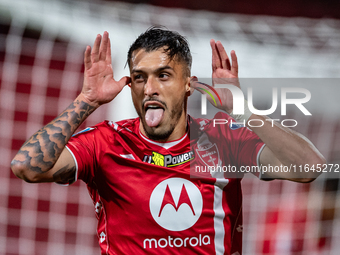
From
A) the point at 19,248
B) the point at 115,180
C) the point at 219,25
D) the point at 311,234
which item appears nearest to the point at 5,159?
the point at 19,248

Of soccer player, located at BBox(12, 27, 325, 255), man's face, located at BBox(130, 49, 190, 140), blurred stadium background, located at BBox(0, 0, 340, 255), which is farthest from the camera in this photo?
blurred stadium background, located at BBox(0, 0, 340, 255)

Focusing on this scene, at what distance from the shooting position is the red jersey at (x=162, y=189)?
A: 1.69 metres

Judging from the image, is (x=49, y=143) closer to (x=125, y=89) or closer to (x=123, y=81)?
(x=123, y=81)

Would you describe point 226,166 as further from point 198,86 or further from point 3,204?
point 3,204

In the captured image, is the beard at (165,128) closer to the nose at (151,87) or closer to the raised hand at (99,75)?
the nose at (151,87)

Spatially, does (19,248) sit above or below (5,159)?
below

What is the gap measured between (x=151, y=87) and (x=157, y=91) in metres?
0.04

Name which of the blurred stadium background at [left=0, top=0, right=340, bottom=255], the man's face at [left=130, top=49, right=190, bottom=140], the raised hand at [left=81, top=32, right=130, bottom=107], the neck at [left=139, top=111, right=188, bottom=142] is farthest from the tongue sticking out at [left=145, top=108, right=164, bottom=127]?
the blurred stadium background at [left=0, top=0, right=340, bottom=255]

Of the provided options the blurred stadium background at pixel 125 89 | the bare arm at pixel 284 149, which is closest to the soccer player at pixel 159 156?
the bare arm at pixel 284 149

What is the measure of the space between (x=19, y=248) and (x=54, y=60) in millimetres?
2140

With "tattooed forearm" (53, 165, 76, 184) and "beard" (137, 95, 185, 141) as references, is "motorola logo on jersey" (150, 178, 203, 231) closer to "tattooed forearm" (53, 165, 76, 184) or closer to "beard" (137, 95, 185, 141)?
"beard" (137, 95, 185, 141)

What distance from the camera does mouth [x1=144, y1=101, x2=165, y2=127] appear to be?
1.75 metres

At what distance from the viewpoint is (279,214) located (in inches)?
143

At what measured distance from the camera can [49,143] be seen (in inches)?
61.9
